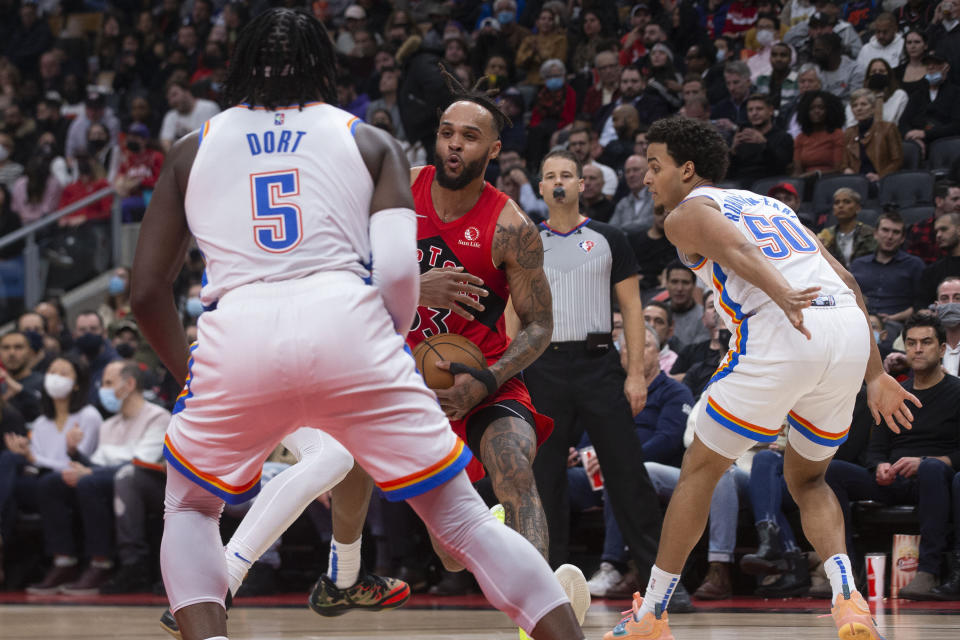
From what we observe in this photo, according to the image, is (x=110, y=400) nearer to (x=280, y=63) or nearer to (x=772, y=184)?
(x=772, y=184)

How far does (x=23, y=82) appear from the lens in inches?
638

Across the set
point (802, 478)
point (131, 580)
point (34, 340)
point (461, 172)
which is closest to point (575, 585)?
point (802, 478)

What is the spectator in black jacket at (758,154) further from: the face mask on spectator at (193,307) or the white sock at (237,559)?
the white sock at (237,559)

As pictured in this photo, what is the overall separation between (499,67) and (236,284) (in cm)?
1016

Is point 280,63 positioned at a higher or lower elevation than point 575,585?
higher

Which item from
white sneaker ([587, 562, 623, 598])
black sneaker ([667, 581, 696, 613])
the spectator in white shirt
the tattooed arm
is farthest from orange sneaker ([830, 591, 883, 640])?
the spectator in white shirt

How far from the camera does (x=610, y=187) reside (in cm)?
1065

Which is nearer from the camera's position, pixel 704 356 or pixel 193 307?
pixel 704 356

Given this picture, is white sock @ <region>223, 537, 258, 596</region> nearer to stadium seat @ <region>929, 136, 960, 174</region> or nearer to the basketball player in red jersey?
the basketball player in red jersey

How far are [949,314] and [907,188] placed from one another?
227cm

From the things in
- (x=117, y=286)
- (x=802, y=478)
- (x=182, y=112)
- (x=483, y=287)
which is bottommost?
(x=117, y=286)

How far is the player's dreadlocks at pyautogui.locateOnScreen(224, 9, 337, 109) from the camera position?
313 centimetres

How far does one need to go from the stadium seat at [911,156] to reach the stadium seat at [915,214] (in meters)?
0.83

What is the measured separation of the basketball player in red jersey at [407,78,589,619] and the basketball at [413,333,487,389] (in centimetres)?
5
